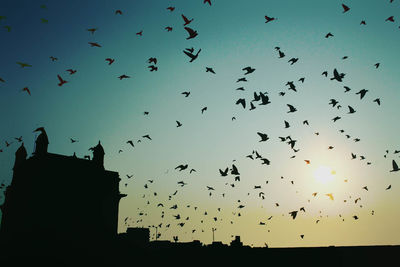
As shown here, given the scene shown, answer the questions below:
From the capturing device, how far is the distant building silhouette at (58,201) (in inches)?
1271

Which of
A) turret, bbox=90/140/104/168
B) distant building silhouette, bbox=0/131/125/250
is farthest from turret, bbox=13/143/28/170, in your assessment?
turret, bbox=90/140/104/168

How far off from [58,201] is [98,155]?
29.5 ft

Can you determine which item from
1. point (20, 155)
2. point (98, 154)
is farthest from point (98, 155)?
point (20, 155)

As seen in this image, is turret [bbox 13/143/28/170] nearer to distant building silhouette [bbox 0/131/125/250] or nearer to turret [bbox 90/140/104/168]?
distant building silhouette [bbox 0/131/125/250]

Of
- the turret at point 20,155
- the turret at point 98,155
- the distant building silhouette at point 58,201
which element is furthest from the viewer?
the turret at point 98,155

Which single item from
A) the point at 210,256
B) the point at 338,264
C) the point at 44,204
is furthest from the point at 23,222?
the point at 338,264

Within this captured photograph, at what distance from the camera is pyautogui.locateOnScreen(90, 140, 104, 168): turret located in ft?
136

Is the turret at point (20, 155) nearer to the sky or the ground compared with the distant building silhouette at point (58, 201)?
nearer to the sky

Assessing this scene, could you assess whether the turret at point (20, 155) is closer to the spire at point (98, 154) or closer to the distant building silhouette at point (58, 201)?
the distant building silhouette at point (58, 201)

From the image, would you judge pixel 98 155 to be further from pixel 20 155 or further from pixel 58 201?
pixel 20 155

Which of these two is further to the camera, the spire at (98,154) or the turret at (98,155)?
the spire at (98,154)

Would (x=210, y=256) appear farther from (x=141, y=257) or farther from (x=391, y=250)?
(x=391, y=250)

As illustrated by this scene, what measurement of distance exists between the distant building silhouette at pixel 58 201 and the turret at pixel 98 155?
265mm

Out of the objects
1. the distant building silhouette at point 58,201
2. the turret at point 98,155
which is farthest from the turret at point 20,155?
the turret at point 98,155
